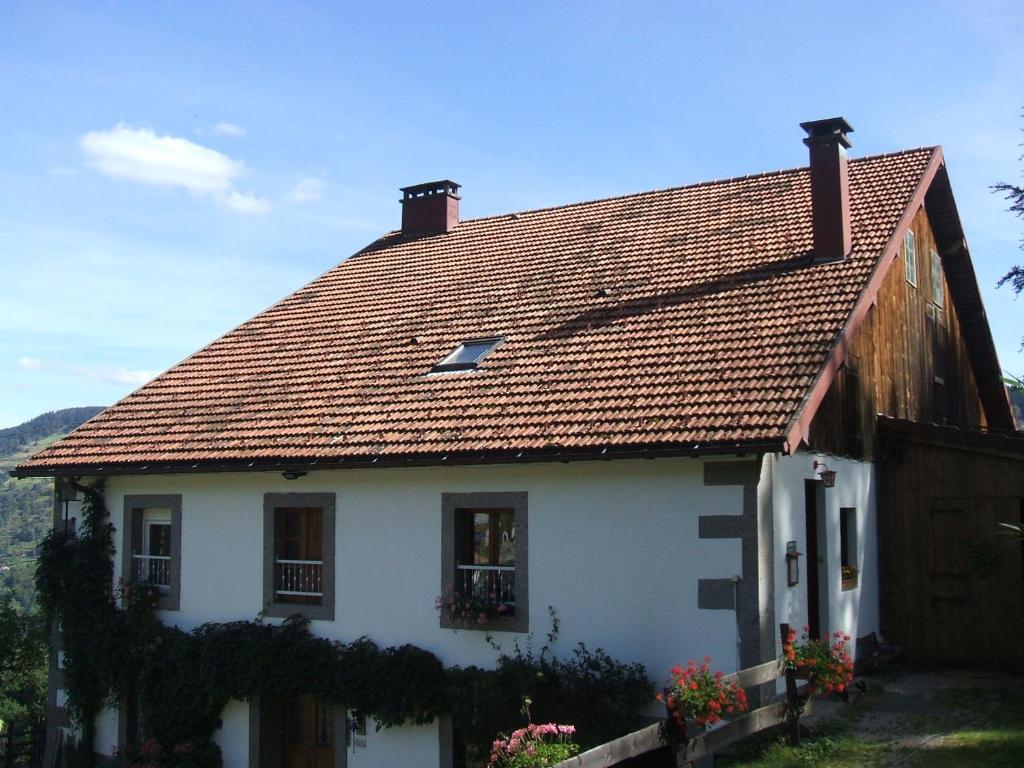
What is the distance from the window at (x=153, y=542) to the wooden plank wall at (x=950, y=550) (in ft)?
30.6

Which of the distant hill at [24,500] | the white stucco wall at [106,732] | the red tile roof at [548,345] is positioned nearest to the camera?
the red tile roof at [548,345]

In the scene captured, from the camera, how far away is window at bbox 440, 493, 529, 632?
11750 mm

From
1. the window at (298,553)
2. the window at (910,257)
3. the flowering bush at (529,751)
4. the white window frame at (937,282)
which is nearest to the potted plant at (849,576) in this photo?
the window at (910,257)

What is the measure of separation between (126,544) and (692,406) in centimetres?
825

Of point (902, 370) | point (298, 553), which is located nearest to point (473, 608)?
point (298, 553)

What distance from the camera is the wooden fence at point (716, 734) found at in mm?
8031

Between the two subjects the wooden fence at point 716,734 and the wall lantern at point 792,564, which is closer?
the wooden fence at point 716,734

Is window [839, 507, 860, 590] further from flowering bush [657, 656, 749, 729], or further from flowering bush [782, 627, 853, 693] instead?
flowering bush [657, 656, 749, 729]

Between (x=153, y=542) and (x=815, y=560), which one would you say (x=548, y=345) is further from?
(x=153, y=542)

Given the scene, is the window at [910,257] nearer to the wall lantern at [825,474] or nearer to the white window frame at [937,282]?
the white window frame at [937,282]

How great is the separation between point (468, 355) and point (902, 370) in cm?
617

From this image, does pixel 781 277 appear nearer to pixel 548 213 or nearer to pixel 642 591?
pixel 642 591

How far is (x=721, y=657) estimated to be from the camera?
10609 millimetres

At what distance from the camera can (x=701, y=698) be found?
29.7ft
